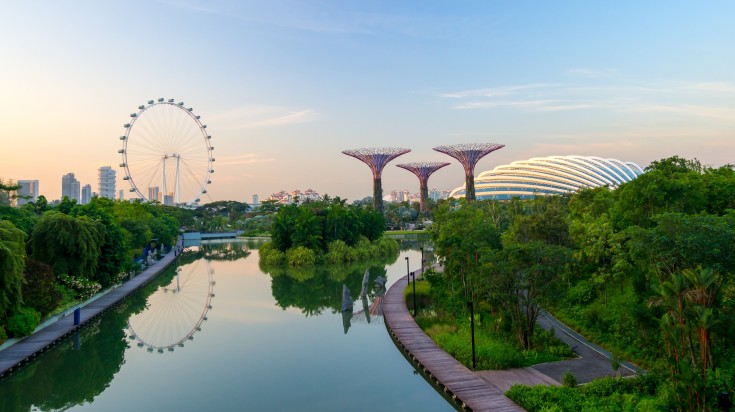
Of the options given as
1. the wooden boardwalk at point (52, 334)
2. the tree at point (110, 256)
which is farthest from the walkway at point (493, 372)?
the tree at point (110, 256)

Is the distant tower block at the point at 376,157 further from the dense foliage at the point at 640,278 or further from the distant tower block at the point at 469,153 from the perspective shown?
the dense foliage at the point at 640,278

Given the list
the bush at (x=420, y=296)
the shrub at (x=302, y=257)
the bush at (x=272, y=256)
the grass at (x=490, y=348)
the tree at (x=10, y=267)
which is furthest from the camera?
the bush at (x=272, y=256)

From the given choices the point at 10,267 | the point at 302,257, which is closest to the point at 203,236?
the point at 302,257

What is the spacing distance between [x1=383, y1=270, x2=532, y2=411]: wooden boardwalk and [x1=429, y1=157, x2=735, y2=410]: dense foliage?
8.73ft

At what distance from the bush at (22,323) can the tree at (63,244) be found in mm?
6696

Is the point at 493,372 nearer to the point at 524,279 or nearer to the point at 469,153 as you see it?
the point at 524,279

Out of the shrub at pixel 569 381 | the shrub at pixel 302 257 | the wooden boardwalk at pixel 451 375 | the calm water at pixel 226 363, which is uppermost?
the shrub at pixel 302 257

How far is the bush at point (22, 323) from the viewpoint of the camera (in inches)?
801

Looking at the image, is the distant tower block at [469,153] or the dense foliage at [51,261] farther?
the distant tower block at [469,153]

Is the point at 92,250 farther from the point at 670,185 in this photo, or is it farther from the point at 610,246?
the point at 670,185

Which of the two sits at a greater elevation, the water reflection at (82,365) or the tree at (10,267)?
the tree at (10,267)

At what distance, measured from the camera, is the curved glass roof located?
4161 inches

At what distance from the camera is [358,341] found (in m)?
22.4

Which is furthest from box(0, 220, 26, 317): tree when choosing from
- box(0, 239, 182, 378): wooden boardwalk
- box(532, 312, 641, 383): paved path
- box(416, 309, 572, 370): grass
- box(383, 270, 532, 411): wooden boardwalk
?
box(532, 312, 641, 383): paved path
